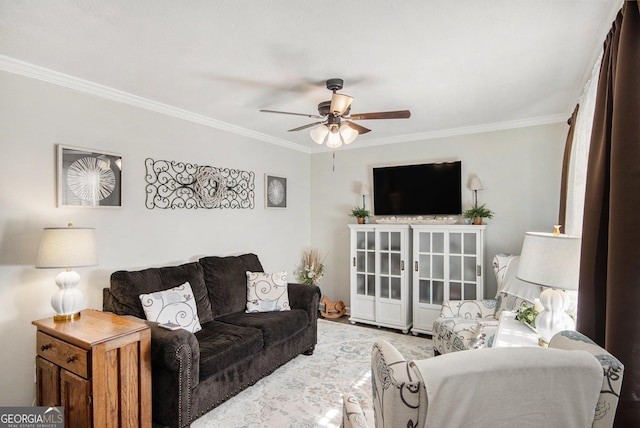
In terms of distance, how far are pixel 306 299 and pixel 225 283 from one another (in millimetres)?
864

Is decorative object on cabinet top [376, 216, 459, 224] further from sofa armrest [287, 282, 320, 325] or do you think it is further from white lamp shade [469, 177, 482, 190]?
sofa armrest [287, 282, 320, 325]

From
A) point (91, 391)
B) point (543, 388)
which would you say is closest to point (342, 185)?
point (91, 391)

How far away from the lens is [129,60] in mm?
2252

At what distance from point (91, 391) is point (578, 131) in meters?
3.92

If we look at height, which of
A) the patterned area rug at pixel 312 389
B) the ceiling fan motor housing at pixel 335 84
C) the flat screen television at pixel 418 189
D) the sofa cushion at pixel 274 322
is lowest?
the patterned area rug at pixel 312 389

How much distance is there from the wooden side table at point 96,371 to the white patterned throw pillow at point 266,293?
1290mm

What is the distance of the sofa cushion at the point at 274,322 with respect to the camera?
2.91 meters

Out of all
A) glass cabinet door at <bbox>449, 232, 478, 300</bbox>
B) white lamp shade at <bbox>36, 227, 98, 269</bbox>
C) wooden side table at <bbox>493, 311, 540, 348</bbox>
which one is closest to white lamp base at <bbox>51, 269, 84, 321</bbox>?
white lamp shade at <bbox>36, 227, 98, 269</bbox>

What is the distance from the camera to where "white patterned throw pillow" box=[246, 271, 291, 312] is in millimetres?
3352

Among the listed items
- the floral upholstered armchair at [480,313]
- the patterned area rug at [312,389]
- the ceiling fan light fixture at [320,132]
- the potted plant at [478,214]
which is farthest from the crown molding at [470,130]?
the patterned area rug at [312,389]

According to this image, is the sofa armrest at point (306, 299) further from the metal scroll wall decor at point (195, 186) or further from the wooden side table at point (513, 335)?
the wooden side table at point (513, 335)

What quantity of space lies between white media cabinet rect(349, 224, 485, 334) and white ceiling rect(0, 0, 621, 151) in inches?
61.5

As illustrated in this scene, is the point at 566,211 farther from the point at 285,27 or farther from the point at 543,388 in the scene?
the point at 285,27

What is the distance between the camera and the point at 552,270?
164 cm
